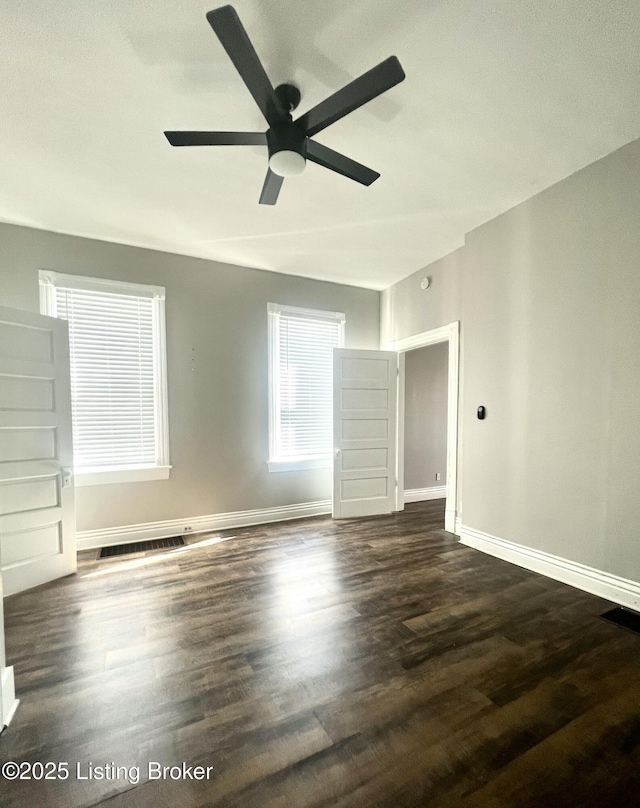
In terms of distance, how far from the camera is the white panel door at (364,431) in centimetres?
430

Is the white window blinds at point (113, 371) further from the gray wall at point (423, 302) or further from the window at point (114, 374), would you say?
the gray wall at point (423, 302)

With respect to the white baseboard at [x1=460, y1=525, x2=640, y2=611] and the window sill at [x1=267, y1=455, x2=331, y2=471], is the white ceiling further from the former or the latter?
the white baseboard at [x1=460, y1=525, x2=640, y2=611]

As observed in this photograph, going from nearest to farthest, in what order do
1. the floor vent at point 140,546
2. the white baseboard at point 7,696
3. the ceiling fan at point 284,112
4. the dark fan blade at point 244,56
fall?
the dark fan blade at point 244,56, the ceiling fan at point 284,112, the white baseboard at point 7,696, the floor vent at point 140,546

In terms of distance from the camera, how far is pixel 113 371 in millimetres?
3492

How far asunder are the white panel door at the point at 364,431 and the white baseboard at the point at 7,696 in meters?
3.17

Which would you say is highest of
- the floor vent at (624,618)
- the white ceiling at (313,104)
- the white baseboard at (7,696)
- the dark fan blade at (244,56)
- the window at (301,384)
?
the white ceiling at (313,104)

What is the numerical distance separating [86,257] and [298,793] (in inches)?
167

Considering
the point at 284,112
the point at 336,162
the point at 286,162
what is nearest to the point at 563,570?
the point at 336,162

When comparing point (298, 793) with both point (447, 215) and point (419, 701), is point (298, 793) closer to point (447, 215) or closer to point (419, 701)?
point (419, 701)

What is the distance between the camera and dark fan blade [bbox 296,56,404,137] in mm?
1408

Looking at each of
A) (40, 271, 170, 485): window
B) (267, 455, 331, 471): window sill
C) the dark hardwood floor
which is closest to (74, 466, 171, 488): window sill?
(40, 271, 170, 485): window

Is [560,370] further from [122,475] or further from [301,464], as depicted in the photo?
[122,475]

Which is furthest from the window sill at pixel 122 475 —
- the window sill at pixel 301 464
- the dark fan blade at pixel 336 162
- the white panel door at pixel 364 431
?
the dark fan blade at pixel 336 162

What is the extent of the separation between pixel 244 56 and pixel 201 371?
9.45ft
